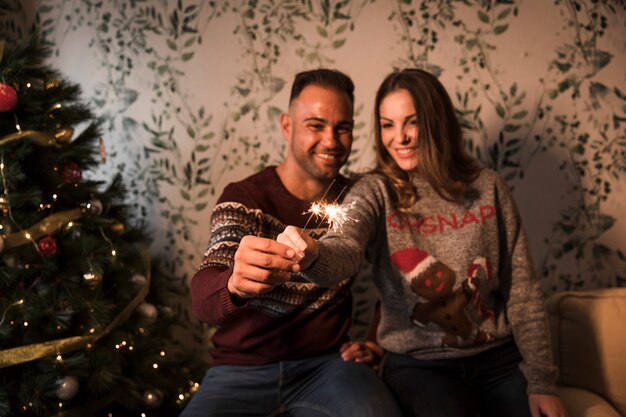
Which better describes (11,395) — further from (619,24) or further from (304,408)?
(619,24)

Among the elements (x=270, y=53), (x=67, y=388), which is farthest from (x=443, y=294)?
(x=270, y=53)

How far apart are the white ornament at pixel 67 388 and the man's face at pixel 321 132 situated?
0.85 metres

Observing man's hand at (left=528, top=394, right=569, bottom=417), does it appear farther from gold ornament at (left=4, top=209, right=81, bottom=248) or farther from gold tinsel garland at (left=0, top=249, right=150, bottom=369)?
gold ornament at (left=4, top=209, right=81, bottom=248)

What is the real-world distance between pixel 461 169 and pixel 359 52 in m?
0.67

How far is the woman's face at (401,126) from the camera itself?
1563 millimetres

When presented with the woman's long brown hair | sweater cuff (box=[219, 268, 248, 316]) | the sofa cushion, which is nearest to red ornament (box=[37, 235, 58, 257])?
sweater cuff (box=[219, 268, 248, 316])

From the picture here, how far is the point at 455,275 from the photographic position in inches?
59.5

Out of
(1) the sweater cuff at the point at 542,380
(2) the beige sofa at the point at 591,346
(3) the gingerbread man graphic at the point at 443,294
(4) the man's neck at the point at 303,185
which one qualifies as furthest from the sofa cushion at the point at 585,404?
(4) the man's neck at the point at 303,185

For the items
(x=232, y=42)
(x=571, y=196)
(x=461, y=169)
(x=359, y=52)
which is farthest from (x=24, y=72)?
(x=571, y=196)

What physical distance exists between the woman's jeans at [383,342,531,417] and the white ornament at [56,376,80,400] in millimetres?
838

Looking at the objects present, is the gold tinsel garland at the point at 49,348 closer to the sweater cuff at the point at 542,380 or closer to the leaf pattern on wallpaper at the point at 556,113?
the sweater cuff at the point at 542,380

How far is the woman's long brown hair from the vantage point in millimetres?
1552

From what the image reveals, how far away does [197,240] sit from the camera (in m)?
2.23

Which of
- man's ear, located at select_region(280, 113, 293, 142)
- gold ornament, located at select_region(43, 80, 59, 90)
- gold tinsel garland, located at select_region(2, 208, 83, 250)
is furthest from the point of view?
man's ear, located at select_region(280, 113, 293, 142)
